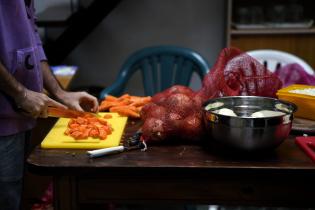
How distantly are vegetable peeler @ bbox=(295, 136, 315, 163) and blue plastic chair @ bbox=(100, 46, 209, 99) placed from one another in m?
1.31

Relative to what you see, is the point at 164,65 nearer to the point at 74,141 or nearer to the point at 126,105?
the point at 126,105

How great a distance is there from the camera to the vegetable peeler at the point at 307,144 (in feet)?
4.20

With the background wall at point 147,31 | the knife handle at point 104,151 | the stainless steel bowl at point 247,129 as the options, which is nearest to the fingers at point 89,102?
the knife handle at point 104,151

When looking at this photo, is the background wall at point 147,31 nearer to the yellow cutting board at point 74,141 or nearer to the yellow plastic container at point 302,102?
the yellow plastic container at point 302,102

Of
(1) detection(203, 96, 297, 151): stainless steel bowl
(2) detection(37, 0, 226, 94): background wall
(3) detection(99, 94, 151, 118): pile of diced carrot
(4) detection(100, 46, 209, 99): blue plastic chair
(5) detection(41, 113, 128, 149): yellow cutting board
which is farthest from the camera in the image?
(2) detection(37, 0, 226, 94): background wall

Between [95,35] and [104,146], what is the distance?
2.60 m

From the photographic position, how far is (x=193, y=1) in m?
3.76

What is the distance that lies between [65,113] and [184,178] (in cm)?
52

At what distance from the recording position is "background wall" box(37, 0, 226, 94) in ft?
12.4

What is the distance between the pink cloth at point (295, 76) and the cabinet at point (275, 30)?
1332mm

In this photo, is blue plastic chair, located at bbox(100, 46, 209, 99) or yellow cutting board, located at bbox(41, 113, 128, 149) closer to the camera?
yellow cutting board, located at bbox(41, 113, 128, 149)

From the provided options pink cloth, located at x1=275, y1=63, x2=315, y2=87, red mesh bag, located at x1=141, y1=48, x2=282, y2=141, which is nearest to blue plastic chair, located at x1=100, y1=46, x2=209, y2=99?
pink cloth, located at x1=275, y1=63, x2=315, y2=87

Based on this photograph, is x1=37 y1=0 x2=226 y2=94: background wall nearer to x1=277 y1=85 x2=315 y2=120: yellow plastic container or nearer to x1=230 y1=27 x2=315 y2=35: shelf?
x1=230 y1=27 x2=315 y2=35: shelf

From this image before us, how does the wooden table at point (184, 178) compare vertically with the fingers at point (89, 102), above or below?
below
